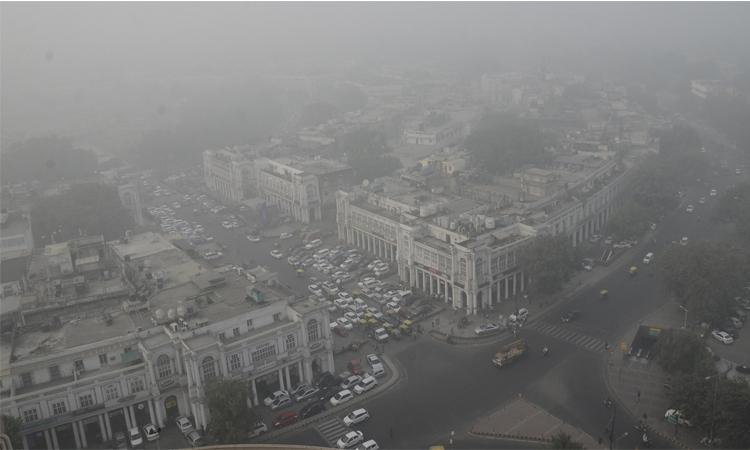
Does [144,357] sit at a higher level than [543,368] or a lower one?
higher

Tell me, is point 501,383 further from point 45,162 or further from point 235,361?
A: point 45,162

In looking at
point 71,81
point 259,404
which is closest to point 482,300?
point 259,404

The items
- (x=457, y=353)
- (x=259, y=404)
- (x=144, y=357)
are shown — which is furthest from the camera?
(x=457, y=353)

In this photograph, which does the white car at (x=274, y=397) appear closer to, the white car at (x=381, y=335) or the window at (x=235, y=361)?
the window at (x=235, y=361)

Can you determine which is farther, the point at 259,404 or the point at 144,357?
the point at 259,404

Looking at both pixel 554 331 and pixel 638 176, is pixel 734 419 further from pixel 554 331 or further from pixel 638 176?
pixel 638 176

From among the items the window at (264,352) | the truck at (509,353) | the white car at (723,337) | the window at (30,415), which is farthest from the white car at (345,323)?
the white car at (723,337)

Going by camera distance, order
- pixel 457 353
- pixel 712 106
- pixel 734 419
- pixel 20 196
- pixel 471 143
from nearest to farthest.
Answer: pixel 734 419, pixel 457 353, pixel 20 196, pixel 471 143, pixel 712 106

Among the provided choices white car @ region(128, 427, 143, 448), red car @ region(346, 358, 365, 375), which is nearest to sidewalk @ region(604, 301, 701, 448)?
red car @ region(346, 358, 365, 375)
